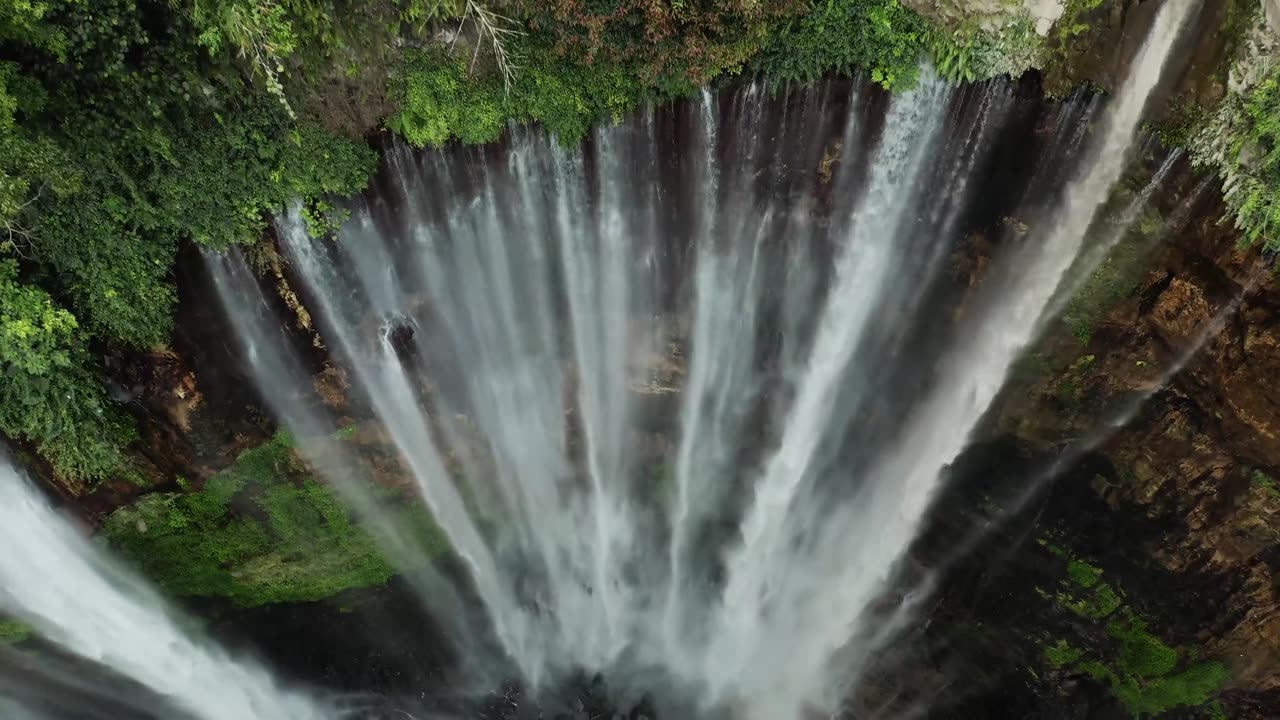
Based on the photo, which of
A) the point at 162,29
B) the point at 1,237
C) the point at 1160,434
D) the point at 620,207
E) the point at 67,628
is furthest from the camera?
the point at 67,628

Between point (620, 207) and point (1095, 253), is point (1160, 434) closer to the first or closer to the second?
point (1095, 253)

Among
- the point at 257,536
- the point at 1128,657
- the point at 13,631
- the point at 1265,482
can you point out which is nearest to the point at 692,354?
the point at 1265,482

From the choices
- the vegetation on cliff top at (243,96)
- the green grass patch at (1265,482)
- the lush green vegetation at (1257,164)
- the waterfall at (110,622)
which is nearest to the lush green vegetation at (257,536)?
the waterfall at (110,622)

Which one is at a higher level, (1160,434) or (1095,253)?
→ (1095,253)

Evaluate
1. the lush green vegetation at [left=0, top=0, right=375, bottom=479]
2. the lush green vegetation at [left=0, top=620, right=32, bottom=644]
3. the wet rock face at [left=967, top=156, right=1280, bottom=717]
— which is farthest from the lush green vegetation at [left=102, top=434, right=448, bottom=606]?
the wet rock face at [left=967, top=156, right=1280, bottom=717]

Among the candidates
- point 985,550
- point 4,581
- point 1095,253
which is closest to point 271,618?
point 4,581

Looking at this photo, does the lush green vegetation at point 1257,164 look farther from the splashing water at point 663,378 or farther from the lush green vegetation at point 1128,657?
the lush green vegetation at point 1128,657
